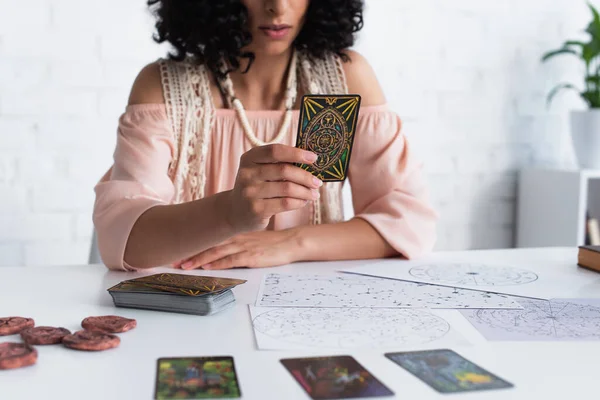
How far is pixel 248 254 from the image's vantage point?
3.97ft

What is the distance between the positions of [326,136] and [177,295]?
304 millimetres

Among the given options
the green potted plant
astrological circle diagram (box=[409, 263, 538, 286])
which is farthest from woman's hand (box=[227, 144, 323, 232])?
the green potted plant

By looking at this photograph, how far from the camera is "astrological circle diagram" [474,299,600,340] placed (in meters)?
0.82

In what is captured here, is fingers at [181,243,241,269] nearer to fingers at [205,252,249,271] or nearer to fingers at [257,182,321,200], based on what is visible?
fingers at [205,252,249,271]

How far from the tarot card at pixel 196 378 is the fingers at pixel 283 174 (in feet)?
1.15

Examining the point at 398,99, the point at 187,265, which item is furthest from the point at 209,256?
the point at 398,99

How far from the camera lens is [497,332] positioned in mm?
821

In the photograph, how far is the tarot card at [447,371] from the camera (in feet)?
2.13

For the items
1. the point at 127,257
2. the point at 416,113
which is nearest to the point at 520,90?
the point at 416,113

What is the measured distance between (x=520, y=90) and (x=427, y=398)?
7.59ft

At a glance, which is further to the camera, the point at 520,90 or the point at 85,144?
the point at 520,90

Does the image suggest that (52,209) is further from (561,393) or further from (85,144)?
(561,393)

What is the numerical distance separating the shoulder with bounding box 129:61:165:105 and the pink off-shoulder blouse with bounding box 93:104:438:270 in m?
0.02

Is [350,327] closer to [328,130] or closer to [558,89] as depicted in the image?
[328,130]
